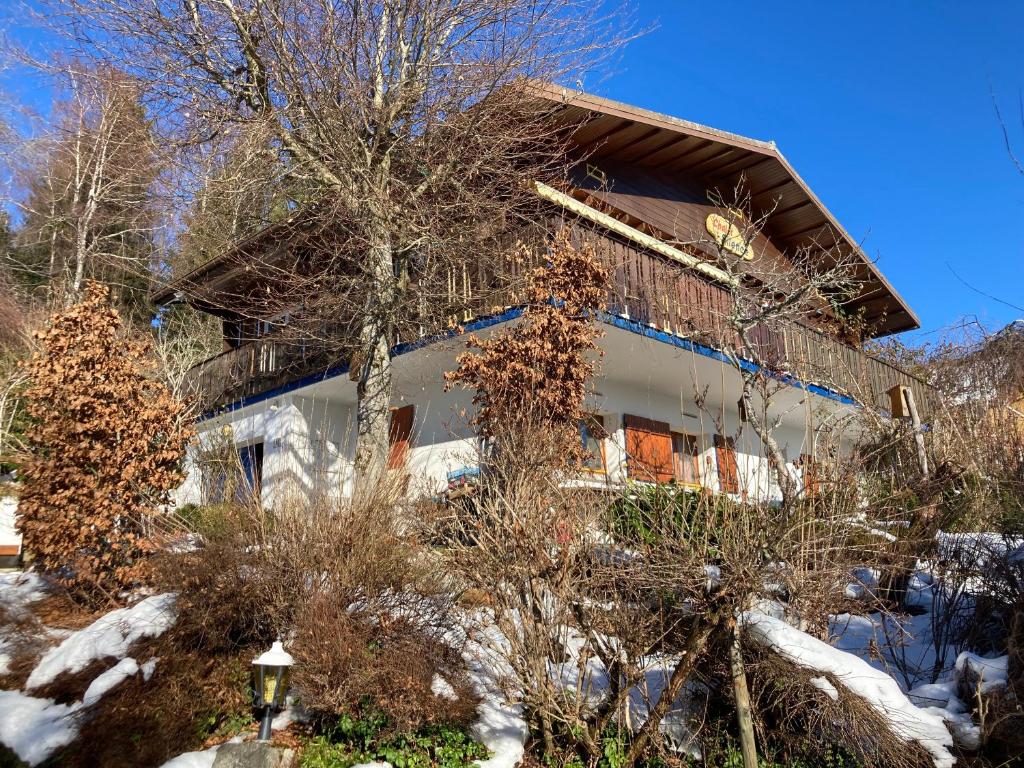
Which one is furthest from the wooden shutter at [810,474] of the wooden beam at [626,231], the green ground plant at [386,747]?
the wooden beam at [626,231]

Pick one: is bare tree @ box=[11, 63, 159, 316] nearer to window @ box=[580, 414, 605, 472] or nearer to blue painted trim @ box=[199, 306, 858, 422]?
blue painted trim @ box=[199, 306, 858, 422]

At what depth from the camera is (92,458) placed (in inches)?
303

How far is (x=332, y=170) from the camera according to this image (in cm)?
1049

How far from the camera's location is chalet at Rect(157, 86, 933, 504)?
1105 cm

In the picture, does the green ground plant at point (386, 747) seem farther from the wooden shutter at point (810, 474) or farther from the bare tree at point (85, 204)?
the bare tree at point (85, 204)

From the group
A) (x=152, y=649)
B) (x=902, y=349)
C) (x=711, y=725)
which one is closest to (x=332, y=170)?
(x=152, y=649)

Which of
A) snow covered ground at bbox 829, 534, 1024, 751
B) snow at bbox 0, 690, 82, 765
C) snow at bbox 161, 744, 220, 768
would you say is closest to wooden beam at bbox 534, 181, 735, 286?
snow covered ground at bbox 829, 534, 1024, 751

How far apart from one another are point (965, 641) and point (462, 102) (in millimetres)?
8822

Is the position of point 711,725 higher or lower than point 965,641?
lower

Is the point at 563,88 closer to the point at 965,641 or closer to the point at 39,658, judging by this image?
the point at 965,641

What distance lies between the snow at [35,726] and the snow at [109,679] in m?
0.10

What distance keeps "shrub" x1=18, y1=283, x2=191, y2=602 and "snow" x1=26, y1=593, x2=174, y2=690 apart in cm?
75

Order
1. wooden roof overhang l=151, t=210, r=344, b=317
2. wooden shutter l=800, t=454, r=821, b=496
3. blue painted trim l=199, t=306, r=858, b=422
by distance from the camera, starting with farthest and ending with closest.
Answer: wooden roof overhang l=151, t=210, r=344, b=317
blue painted trim l=199, t=306, r=858, b=422
wooden shutter l=800, t=454, r=821, b=496

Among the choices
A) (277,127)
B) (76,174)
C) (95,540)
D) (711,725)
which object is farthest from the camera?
(76,174)
